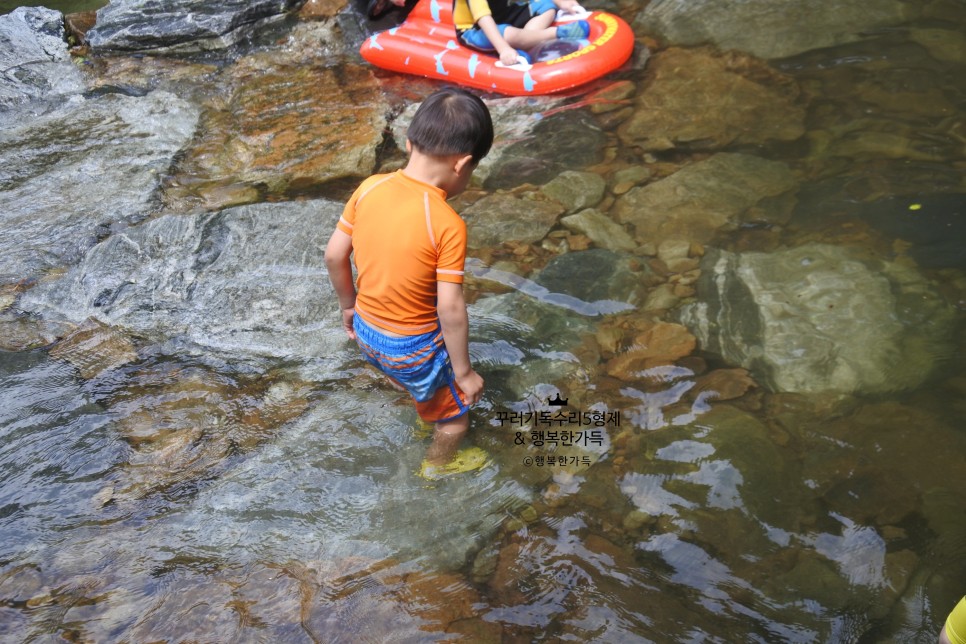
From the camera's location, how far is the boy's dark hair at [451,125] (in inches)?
84.7

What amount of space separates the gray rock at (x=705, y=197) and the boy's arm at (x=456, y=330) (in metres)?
1.60

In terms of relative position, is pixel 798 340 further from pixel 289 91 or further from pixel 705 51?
pixel 289 91

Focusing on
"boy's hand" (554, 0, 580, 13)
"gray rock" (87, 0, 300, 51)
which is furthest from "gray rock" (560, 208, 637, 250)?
"gray rock" (87, 0, 300, 51)

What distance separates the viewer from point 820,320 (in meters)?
3.07

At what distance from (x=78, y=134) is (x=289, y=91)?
141 centimetres

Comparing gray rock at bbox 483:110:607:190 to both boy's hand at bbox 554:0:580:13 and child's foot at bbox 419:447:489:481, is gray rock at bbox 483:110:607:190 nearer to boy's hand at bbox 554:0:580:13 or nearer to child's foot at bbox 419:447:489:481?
boy's hand at bbox 554:0:580:13

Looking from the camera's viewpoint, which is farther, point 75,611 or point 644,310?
point 644,310

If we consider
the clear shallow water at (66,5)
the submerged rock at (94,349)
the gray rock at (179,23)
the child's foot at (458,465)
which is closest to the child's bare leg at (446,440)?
the child's foot at (458,465)

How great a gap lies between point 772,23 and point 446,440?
13.5 feet

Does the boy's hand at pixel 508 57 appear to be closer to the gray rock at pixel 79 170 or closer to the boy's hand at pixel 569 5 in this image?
the boy's hand at pixel 569 5

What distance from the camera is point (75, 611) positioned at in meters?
2.25

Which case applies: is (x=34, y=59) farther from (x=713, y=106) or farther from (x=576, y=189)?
(x=713, y=106)

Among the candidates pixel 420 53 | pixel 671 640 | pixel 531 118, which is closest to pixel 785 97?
pixel 531 118

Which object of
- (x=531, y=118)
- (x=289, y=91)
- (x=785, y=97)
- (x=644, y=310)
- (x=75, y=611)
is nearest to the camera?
(x=75, y=611)
